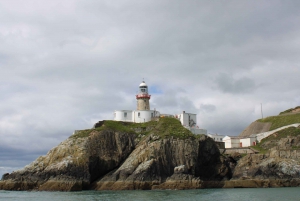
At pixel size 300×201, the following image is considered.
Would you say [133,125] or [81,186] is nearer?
[81,186]

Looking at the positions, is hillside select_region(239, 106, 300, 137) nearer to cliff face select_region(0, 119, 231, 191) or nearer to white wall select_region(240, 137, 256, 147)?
white wall select_region(240, 137, 256, 147)

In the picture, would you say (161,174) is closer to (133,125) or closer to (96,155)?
(96,155)

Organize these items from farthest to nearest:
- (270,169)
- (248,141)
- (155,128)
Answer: (248,141) → (155,128) → (270,169)

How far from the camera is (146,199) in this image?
38.4 meters

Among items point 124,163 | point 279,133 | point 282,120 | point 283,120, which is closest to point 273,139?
point 279,133

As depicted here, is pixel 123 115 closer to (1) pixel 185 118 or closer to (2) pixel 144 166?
(1) pixel 185 118

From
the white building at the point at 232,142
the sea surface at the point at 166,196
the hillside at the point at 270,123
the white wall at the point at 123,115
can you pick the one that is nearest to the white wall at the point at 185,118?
the white building at the point at 232,142

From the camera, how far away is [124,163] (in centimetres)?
5569

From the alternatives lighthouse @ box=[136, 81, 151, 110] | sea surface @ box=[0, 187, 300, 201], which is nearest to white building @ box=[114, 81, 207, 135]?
lighthouse @ box=[136, 81, 151, 110]

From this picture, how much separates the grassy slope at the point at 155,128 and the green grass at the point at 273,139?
18148mm

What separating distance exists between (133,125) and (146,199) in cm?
2839

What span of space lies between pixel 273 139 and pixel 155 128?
83.1 ft

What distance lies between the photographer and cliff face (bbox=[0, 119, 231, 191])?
52000 millimetres

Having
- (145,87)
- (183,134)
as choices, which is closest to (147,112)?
(145,87)
